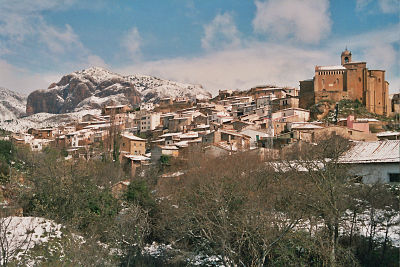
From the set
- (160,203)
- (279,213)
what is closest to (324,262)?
(279,213)

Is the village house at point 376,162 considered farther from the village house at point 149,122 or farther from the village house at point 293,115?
the village house at point 149,122

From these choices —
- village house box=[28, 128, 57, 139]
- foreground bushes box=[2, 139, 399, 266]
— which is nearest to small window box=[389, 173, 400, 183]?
foreground bushes box=[2, 139, 399, 266]

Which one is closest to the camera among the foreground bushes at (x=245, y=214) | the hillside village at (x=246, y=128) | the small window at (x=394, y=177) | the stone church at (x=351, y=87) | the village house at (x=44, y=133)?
the foreground bushes at (x=245, y=214)

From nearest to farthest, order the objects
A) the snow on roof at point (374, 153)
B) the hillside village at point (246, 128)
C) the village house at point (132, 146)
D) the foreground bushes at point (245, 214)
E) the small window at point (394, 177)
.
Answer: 1. the foreground bushes at point (245, 214)
2. the small window at point (394, 177)
3. the snow on roof at point (374, 153)
4. the hillside village at point (246, 128)
5. the village house at point (132, 146)

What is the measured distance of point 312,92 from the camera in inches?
2955

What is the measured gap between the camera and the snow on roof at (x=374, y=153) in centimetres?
2556

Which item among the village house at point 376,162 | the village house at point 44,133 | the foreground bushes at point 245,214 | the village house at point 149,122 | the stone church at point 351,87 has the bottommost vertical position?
the foreground bushes at point 245,214

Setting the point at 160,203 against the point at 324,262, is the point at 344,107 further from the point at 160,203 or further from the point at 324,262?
the point at 324,262

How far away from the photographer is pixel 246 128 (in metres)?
57.8

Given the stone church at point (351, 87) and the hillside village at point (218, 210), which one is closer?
the hillside village at point (218, 210)

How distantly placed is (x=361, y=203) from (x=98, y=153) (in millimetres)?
45452

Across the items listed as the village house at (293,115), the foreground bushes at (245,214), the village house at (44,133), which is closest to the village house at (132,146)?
the village house at (293,115)

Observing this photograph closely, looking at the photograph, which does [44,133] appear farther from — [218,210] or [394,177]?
[218,210]

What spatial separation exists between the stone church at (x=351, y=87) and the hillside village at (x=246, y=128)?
0.19 m
